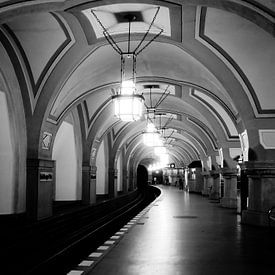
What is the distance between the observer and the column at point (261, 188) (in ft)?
34.2

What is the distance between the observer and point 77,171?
758 inches

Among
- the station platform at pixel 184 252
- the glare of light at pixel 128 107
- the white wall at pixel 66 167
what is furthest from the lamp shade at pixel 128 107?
the white wall at pixel 66 167

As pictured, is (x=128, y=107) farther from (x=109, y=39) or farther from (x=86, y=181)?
(x=86, y=181)

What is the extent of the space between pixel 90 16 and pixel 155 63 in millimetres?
4180

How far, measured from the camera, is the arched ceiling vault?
8.22 m

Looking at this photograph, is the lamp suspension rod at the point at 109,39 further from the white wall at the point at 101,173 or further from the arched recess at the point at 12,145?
the white wall at the point at 101,173

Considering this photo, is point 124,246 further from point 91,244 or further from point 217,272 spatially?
point 91,244

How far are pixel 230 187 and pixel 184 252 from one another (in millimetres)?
10824

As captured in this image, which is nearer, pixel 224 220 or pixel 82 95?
pixel 224 220

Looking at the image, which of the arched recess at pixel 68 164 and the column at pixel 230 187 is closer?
the column at pixel 230 187

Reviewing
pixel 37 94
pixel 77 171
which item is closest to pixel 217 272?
pixel 37 94

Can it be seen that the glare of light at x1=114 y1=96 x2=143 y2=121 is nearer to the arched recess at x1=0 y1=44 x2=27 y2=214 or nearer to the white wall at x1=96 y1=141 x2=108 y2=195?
the arched recess at x1=0 y1=44 x2=27 y2=214

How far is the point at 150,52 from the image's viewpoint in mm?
12328

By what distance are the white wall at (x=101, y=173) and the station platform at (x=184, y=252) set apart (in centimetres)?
1511
